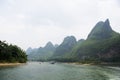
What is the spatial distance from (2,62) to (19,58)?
2946 cm

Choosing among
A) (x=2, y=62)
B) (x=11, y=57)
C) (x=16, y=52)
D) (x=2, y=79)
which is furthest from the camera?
(x=16, y=52)

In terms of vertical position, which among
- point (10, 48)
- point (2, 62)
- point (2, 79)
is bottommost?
point (2, 79)

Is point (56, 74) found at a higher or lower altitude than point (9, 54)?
lower

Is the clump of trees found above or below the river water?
above

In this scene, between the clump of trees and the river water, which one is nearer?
the river water

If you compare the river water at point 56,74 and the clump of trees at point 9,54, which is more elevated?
the clump of trees at point 9,54

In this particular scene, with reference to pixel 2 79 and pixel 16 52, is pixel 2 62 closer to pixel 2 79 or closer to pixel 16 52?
pixel 16 52

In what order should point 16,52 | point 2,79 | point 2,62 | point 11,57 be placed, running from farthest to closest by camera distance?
point 16,52 < point 11,57 < point 2,62 < point 2,79

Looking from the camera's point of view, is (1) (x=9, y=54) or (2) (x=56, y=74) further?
(1) (x=9, y=54)

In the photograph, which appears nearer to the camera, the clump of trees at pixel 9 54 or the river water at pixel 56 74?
the river water at pixel 56 74

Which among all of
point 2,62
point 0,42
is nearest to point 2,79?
point 2,62

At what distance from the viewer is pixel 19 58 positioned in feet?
587

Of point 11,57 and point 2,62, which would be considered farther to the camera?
point 11,57

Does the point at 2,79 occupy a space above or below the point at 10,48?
below
